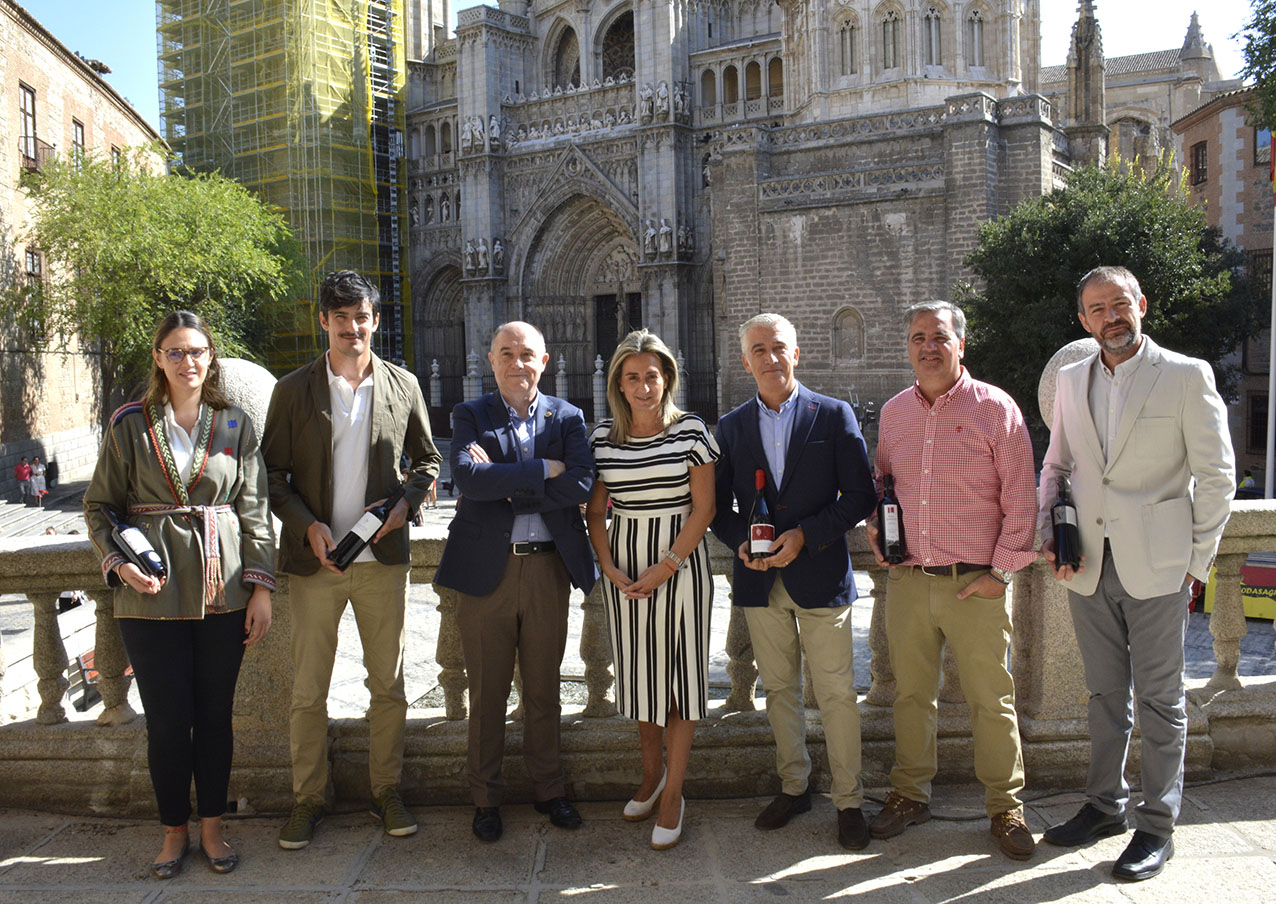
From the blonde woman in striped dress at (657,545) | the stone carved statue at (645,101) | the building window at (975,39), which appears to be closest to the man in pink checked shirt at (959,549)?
the blonde woman in striped dress at (657,545)

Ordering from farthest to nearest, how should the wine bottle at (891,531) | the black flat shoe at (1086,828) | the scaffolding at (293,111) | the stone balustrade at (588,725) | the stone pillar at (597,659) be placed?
the scaffolding at (293,111) → the stone pillar at (597,659) → the stone balustrade at (588,725) → the wine bottle at (891,531) → the black flat shoe at (1086,828)

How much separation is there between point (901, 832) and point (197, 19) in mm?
36469

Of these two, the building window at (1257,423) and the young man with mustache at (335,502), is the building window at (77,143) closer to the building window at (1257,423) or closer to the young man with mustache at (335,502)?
the young man with mustache at (335,502)

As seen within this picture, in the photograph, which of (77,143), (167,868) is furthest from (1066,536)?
(77,143)

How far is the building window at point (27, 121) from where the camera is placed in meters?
20.3

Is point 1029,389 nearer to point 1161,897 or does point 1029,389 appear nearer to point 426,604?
point 426,604

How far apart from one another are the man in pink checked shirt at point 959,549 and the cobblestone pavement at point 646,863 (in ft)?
0.64

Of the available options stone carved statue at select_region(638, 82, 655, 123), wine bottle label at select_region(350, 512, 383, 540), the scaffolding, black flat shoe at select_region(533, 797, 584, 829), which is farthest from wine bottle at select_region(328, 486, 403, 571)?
the scaffolding

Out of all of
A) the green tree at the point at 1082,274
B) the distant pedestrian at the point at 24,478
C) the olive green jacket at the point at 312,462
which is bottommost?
the distant pedestrian at the point at 24,478

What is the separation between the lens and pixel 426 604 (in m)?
9.28

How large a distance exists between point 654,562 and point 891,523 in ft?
2.49

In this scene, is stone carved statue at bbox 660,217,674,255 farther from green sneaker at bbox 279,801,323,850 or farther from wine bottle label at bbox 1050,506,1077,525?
green sneaker at bbox 279,801,323,850

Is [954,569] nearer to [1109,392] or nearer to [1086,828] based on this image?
[1109,392]

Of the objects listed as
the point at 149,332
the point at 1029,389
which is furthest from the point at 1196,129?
the point at 149,332
